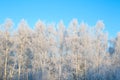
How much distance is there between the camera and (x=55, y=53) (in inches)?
1332

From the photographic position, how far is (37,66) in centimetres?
3222

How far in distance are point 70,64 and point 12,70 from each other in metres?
8.08

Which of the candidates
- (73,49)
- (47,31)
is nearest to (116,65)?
(73,49)

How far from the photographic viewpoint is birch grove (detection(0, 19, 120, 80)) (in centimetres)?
3088

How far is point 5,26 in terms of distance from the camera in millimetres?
29656

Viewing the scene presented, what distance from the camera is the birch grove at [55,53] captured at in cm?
3088

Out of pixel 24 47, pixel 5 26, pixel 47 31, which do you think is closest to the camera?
pixel 5 26

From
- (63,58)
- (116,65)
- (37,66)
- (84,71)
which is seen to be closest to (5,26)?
(37,66)

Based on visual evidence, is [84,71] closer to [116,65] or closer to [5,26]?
[116,65]

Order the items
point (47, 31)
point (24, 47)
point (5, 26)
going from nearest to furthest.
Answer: point (5, 26) < point (24, 47) < point (47, 31)

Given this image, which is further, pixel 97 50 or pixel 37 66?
pixel 97 50

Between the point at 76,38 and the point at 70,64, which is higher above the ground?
the point at 76,38

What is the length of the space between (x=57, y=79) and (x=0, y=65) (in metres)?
7.84

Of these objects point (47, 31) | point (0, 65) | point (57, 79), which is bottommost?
point (57, 79)
